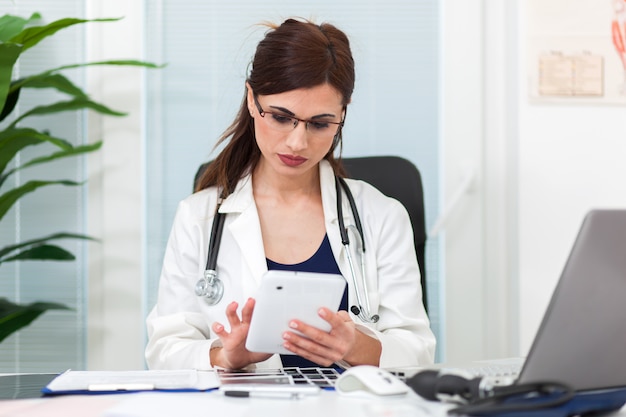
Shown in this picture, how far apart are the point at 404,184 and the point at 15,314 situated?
1036 mm

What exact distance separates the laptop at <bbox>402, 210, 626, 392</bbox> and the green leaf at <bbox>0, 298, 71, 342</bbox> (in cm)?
145

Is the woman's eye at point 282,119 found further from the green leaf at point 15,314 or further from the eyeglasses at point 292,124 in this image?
the green leaf at point 15,314

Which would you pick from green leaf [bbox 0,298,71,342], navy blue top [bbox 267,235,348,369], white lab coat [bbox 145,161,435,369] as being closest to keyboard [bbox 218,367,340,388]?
white lab coat [bbox 145,161,435,369]

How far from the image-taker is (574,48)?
224 centimetres

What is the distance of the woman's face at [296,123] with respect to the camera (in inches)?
60.6

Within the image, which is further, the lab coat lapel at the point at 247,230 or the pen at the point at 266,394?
the lab coat lapel at the point at 247,230

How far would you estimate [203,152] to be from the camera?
2.33 m

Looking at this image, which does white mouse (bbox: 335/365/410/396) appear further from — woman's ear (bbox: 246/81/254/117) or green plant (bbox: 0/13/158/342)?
green plant (bbox: 0/13/158/342)

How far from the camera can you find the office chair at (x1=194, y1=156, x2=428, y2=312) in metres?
1.83

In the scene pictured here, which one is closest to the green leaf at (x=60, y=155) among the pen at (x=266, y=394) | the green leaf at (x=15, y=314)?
→ the green leaf at (x=15, y=314)

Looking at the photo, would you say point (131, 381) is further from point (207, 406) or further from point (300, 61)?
point (300, 61)

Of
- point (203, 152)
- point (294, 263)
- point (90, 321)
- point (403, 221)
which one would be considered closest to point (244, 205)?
point (294, 263)

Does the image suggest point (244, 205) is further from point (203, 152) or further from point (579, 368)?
point (579, 368)

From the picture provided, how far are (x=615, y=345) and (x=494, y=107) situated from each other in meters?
1.57
